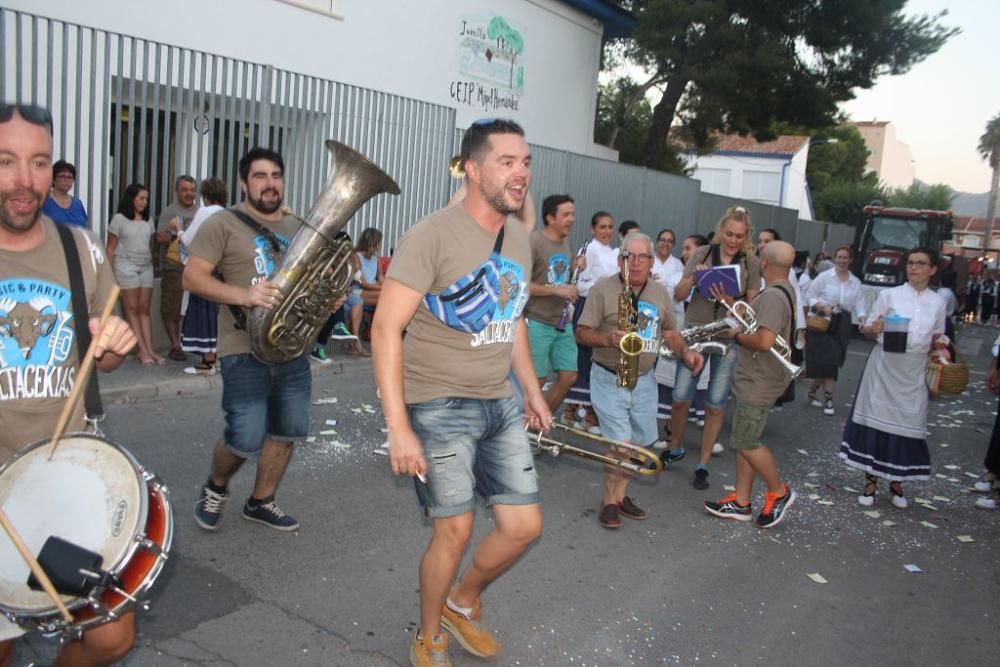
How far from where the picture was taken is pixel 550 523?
5496mm

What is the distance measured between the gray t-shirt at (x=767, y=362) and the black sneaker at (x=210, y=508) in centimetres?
328

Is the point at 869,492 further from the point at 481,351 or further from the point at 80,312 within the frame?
the point at 80,312

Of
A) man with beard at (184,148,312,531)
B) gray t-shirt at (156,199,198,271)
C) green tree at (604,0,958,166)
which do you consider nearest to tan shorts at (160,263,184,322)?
gray t-shirt at (156,199,198,271)

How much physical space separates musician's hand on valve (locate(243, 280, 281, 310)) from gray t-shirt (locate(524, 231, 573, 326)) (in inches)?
109

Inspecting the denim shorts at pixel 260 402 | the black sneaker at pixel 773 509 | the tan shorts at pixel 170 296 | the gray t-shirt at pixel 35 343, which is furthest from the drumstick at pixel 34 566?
the tan shorts at pixel 170 296

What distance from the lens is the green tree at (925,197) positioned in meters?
65.8

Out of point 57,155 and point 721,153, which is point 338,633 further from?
point 721,153

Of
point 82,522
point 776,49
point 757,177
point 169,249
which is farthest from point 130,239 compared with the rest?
point 757,177

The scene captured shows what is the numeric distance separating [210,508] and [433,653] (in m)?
1.85

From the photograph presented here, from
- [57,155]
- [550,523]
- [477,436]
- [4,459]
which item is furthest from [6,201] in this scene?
[57,155]

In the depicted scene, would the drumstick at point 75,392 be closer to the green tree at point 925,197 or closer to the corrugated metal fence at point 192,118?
the corrugated metal fence at point 192,118

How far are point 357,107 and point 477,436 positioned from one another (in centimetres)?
863

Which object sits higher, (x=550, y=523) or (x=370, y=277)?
(x=370, y=277)

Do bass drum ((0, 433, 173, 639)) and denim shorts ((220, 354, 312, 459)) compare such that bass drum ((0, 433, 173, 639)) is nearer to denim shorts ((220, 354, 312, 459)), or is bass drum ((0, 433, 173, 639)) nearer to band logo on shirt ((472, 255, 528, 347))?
band logo on shirt ((472, 255, 528, 347))
